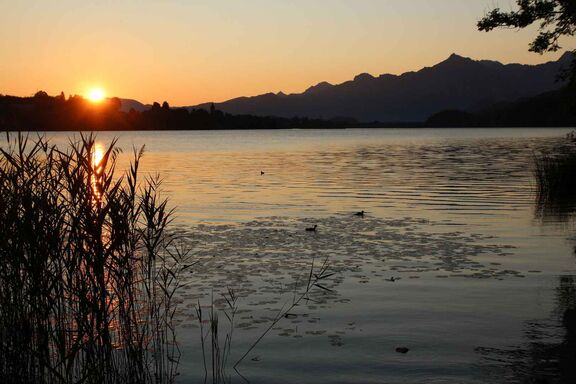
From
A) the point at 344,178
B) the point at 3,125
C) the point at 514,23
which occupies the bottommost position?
the point at 344,178

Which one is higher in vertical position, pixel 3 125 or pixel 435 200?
pixel 3 125

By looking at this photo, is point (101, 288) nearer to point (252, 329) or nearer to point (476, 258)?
point (252, 329)

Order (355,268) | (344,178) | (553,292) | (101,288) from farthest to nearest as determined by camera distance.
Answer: (344,178), (355,268), (553,292), (101,288)

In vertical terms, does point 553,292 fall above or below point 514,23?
below

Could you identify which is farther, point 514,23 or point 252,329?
point 514,23

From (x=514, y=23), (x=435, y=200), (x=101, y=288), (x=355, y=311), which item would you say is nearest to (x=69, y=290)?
(x=101, y=288)

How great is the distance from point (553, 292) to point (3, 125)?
11.7 m

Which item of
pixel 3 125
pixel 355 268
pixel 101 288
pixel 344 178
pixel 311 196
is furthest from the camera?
pixel 344 178

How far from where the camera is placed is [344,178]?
47062mm

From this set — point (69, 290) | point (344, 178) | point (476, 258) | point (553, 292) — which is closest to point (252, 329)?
point (69, 290)

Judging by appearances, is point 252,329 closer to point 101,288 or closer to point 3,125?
point 101,288

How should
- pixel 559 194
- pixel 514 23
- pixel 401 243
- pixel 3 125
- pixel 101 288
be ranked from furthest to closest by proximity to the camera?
pixel 559 194 → pixel 514 23 → pixel 401 243 → pixel 3 125 → pixel 101 288

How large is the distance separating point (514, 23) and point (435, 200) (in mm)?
10137

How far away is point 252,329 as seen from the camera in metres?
11.2
